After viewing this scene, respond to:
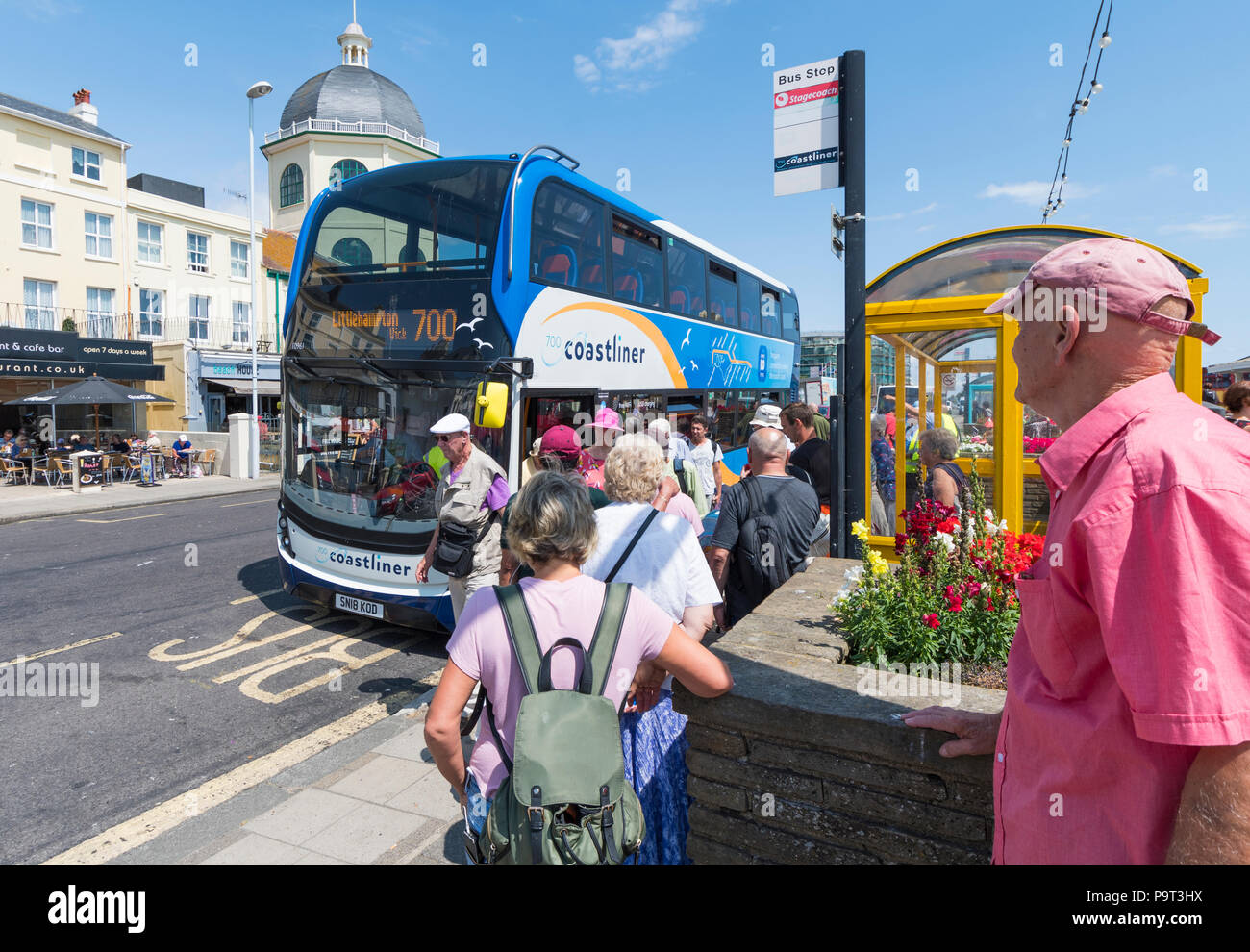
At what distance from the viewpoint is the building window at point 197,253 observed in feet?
108

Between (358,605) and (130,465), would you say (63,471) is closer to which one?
(130,465)

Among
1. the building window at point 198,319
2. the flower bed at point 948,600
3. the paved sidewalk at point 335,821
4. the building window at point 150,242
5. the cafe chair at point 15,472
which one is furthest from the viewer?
the building window at point 198,319

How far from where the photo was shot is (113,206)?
98.7 ft

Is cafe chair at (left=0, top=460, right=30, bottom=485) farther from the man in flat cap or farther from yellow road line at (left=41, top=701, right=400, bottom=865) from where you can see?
the man in flat cap

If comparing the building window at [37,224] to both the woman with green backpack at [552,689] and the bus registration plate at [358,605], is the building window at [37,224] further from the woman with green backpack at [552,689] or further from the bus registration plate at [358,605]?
the woman with green backpack at [552,689]

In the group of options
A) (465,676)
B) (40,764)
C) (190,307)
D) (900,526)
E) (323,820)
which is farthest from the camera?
(190,307)

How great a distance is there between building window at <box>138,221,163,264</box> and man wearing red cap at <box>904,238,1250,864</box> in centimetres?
3721

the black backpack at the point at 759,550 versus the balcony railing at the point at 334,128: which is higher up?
the balcony railing at the point at 334,128

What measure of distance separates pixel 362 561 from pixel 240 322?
105 ft

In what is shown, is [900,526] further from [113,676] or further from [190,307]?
[190,307]

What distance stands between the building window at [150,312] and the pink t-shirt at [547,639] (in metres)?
34.8

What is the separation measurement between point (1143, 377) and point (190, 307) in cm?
3733

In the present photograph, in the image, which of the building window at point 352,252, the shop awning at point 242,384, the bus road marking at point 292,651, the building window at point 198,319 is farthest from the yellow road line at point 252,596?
the building window at point 198,319

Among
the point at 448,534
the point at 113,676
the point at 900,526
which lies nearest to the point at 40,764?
the point at 113,676
